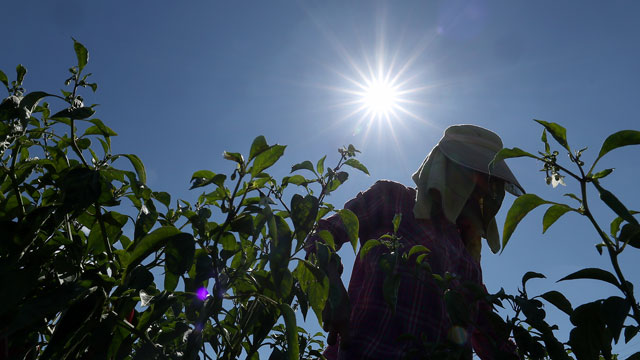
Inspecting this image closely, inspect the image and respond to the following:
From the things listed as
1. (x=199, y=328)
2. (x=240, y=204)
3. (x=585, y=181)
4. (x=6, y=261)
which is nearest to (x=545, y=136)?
(x=585, y=181)

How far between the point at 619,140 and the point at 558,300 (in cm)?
35

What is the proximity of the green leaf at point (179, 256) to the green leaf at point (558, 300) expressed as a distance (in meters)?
0.73

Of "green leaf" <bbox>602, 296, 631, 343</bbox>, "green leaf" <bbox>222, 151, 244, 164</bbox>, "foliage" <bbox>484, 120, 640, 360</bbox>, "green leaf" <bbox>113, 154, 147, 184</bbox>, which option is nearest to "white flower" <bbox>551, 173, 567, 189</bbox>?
"foliage" <bbox>484, 120, 640, 360</bbox>

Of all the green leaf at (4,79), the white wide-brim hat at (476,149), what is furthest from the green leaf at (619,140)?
the green leaf at (4,79)

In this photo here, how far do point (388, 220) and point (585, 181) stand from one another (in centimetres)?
123

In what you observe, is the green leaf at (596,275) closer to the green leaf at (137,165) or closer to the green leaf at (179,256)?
the green leaf at (179,256)

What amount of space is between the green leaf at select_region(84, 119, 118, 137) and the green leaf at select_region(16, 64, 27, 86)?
182 millimetres

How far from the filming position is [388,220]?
1952 millimetres

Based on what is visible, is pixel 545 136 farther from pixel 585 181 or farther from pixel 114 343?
pixel 114 343

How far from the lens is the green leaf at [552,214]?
79 centimetres

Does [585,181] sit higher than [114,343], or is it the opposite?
[585,181]

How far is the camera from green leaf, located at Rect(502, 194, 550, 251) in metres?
0.80

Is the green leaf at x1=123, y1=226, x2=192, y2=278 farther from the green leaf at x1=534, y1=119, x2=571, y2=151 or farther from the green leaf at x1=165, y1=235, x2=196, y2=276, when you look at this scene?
the green leaf at x1=534, y1=119, x2=571, y2=151

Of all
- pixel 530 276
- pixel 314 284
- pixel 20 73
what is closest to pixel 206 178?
pixel 314 284
